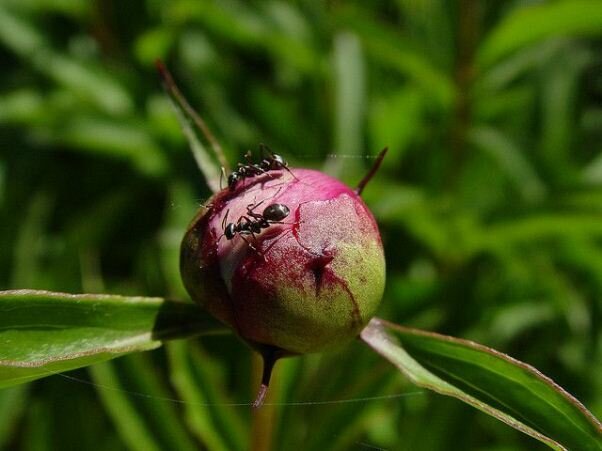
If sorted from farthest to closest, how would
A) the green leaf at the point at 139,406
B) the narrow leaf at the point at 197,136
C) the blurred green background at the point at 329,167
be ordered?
the blurred green background at the point at 329,167 → the green leaf at the point at 139,406 → the narrow leaf at the point at 197,136

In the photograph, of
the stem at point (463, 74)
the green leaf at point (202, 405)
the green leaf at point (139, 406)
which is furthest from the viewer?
the stem at point (463, 74)

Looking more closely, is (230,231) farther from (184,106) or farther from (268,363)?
(184,106)

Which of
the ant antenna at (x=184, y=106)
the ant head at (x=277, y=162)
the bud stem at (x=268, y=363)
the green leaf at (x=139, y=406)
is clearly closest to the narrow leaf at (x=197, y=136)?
the ant antenna at (x=184, y=106)

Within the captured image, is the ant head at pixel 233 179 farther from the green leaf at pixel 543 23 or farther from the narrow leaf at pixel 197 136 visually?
the green leaf at pixel 543 23

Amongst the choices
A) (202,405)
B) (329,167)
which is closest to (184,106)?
(329,167)

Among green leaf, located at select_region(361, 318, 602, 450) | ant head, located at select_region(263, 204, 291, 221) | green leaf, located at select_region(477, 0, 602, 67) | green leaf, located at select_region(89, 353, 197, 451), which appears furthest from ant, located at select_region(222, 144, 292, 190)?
green leaf, located at select_region(477, 0, 602, 67)

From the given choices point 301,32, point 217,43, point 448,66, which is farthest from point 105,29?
point 448,66
